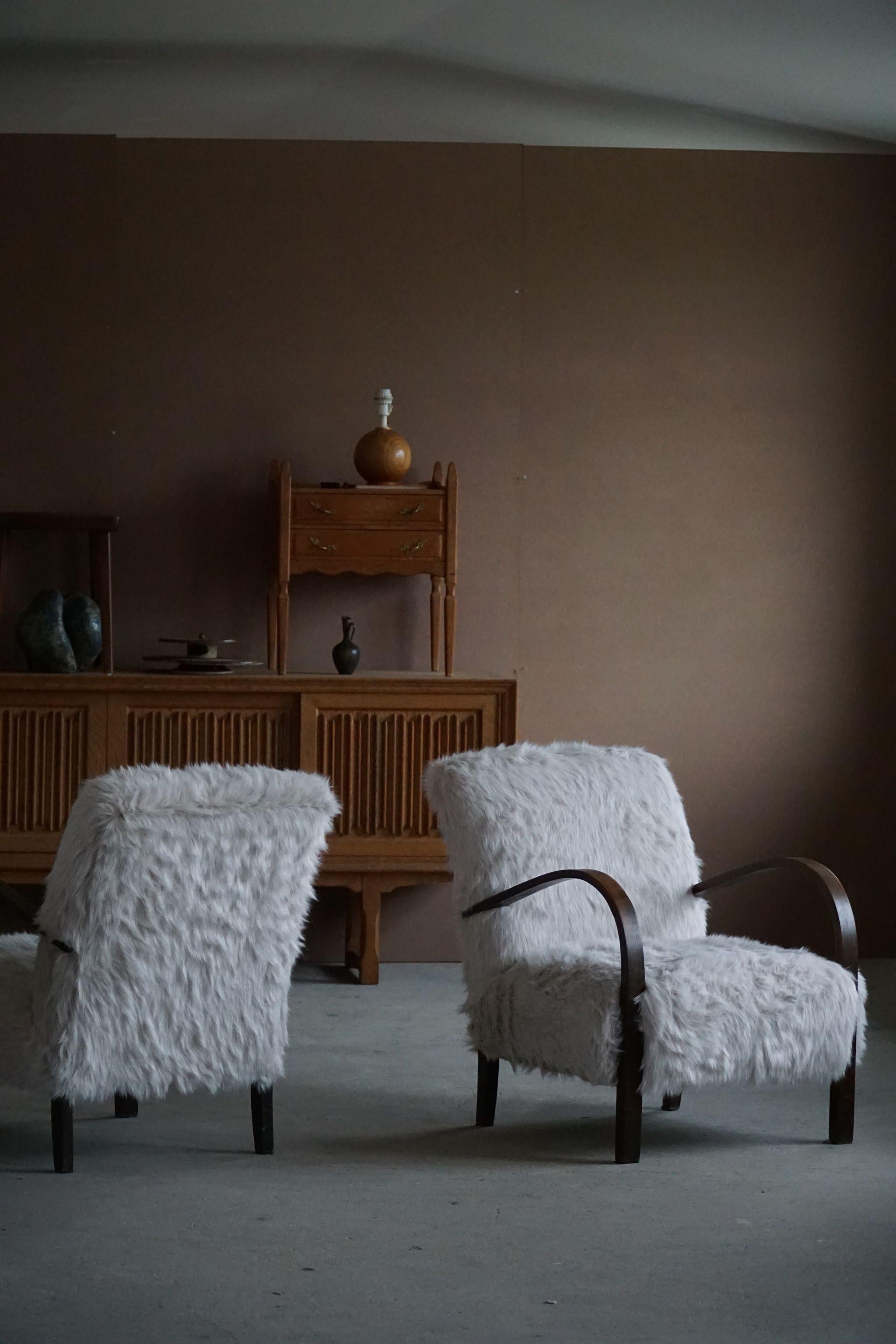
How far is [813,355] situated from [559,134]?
1239 mm

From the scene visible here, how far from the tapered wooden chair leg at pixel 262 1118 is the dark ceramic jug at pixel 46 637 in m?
2.11

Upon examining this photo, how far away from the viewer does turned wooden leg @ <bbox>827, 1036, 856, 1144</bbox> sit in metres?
3.27

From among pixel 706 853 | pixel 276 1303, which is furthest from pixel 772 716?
pixel 276 1303

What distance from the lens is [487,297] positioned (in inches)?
208

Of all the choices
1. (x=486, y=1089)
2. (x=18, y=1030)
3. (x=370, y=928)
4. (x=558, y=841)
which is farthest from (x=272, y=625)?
(x=18, y=1030)

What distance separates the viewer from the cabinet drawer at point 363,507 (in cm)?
484

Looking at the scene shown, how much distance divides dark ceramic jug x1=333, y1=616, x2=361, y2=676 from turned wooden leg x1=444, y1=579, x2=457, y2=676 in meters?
0.31

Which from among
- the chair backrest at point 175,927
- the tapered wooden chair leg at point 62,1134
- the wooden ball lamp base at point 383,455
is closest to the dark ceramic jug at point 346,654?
the wooden ball lamp base at point 383,455

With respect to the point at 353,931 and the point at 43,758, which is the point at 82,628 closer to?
the point at 43,758

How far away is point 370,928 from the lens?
4867 mm

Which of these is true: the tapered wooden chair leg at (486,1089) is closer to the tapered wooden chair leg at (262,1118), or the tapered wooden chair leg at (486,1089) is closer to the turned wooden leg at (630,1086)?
the turned wooden leg at (630,1086)

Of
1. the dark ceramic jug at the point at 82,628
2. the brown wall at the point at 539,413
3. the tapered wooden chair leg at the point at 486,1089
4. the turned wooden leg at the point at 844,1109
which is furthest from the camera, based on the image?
the brown wall at the point at 539,413

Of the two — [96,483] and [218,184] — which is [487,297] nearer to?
[218,184]

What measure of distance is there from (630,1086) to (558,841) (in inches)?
25.5
